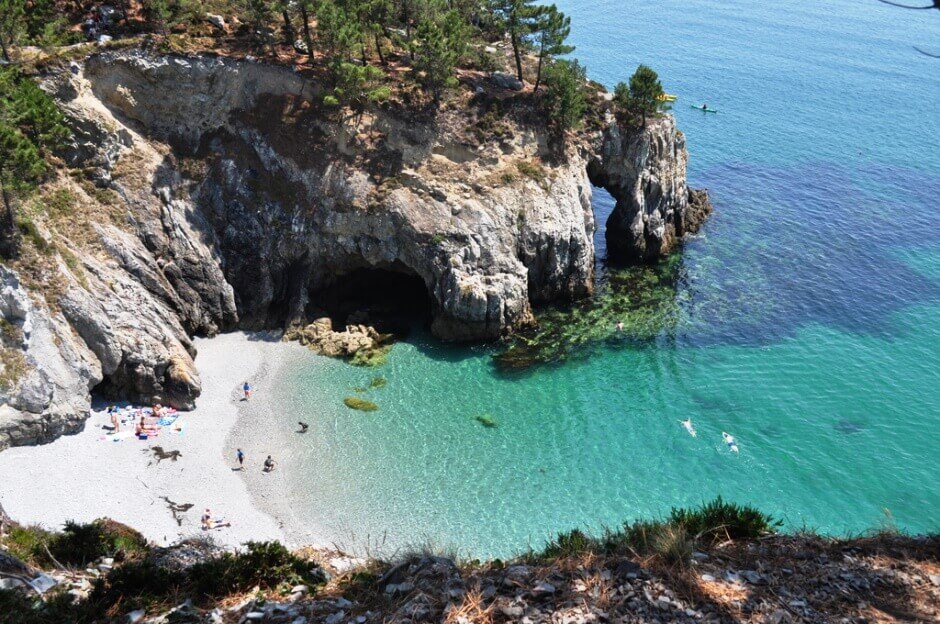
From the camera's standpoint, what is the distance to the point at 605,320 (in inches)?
1901

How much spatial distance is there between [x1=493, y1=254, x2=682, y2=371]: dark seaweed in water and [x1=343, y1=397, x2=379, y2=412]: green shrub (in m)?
8.96

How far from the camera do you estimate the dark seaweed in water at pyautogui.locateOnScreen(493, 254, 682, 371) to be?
1748 inches

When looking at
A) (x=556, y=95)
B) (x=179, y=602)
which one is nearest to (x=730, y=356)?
(x=556, y=95)

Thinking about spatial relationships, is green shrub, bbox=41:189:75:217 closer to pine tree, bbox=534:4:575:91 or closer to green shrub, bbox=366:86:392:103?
green shrub, bbox=366:86:392:103

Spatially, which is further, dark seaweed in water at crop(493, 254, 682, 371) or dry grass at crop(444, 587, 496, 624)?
dark seaweed in water at crop(493, 254, 682, 371)

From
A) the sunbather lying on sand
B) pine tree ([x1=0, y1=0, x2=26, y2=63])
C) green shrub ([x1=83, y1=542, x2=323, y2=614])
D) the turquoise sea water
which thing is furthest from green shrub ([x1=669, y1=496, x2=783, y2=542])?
pine tree ([x1=0, y1=0, x2=26, y2=63])

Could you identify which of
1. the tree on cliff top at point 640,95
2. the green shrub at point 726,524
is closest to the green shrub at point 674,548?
the green shrub at point 726,524

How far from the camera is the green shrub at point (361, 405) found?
38.8m

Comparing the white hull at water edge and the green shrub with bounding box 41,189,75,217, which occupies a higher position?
the green shrub with bounding box 41,189,75,217

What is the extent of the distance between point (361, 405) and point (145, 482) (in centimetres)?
1203

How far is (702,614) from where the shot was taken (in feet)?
36.9

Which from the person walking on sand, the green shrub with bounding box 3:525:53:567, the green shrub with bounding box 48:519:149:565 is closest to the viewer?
the green shrub with bounding box 3:525:53:567

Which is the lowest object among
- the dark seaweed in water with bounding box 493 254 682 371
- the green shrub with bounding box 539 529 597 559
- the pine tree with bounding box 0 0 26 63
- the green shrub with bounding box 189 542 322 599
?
the dark seaweed in water with bounding box 493 254 682 371

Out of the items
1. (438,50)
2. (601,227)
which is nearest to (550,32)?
(438,50)
